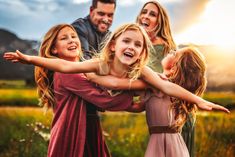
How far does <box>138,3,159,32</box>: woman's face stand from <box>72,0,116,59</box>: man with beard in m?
0.25

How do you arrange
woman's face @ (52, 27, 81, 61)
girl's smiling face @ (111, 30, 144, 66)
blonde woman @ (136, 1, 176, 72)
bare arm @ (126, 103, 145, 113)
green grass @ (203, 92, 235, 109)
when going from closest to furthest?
girl's smiling face @ (111, 30, 144, 66), bare arm @ (126, 103, 145, 113), woman's face @ (52, 27, 81, 61), blonde woman @ (136, 1, 176, 72), green grass @ (203, 92, 235, 109)

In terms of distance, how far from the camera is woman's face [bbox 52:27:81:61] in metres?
4.78

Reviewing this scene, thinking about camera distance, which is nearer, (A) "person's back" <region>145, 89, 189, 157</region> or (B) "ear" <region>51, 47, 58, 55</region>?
(A) "person's back" <region>145, 89, 189, 157</region>

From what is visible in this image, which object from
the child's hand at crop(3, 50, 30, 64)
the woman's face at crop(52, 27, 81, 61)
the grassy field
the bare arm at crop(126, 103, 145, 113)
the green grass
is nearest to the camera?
the child's hand at crop(3, 50, 30, 64)

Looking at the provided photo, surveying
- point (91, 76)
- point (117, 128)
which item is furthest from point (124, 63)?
point (117, 128)

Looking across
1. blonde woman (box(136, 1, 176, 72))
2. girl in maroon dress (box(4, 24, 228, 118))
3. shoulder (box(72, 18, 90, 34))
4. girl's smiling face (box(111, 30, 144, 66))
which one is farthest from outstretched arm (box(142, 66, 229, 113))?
shoulder (box(72, 18, 90, 34))

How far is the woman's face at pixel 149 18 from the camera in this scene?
197 inches

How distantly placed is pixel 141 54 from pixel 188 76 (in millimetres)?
353

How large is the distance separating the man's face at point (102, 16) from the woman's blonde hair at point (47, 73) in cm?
26

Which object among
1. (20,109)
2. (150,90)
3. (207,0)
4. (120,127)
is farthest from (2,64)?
(150,90)

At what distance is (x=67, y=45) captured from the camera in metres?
4.79

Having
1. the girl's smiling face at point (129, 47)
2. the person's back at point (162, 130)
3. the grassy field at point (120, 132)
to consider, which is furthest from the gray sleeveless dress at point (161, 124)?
the grassy field at point (120, 132)

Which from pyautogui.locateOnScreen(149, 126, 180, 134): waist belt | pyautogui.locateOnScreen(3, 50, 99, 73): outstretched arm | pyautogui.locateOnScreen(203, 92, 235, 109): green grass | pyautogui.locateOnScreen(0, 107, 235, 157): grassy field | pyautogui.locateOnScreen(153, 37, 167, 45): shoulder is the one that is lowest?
pyautogui.locateOnScreen(0, 107, 235, 157): grassy field

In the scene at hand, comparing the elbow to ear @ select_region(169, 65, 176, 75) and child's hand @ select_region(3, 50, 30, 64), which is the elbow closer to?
ear @ select_region(169, 65, 176, 75)
